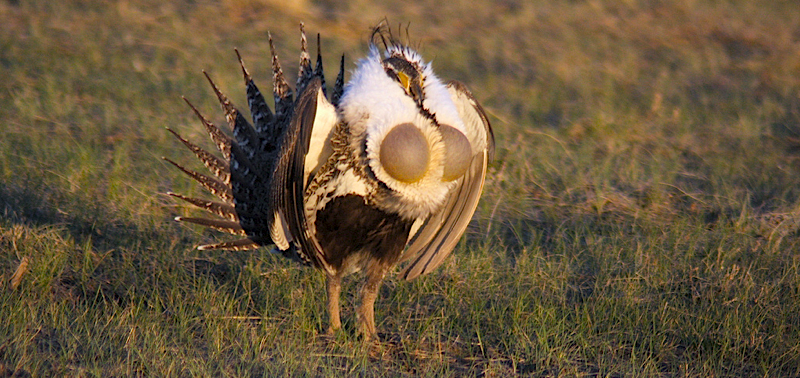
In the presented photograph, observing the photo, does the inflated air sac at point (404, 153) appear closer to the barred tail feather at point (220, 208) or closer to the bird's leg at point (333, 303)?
the bird's leg at point (333, 303)

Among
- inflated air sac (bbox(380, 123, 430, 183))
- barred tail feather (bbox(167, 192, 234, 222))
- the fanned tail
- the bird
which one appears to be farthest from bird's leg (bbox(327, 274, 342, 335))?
inflated air sac (bbox(380, 123, 430, 183))

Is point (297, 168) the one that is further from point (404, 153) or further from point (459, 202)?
point (459, 202)

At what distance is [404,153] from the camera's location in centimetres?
230

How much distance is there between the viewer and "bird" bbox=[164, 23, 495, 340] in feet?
7.64

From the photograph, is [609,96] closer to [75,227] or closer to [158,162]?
[158,162]

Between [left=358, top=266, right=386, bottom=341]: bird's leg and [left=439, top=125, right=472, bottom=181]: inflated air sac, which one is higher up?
[left=439, top=125, right=472, bottom=181]: inflated air sac

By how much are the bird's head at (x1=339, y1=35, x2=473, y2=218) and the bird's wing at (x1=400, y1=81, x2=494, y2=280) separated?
0.42 ft

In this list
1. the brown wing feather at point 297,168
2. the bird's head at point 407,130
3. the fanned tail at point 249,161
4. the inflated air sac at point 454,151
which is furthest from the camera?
the fanned tail at point 249,161

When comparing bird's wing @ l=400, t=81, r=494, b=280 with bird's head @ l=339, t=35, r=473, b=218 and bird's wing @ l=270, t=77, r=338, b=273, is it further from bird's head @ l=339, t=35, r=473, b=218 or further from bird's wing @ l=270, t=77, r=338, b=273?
bird's wing @ l=270, t=77, r=338, b=273

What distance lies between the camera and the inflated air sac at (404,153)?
7.55ft

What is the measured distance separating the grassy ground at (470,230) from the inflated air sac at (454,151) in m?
0.61

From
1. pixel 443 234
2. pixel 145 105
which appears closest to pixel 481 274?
pixel 443 234

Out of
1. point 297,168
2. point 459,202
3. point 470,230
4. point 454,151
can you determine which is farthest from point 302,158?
point 470,230

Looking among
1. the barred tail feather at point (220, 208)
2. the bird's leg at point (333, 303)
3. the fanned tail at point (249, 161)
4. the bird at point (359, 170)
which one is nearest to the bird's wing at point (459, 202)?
the bird at point (359, 170)
